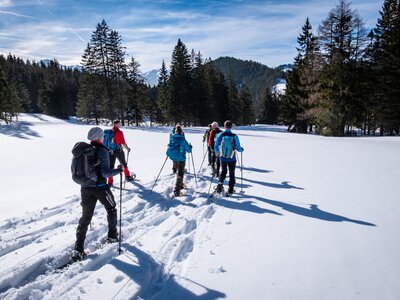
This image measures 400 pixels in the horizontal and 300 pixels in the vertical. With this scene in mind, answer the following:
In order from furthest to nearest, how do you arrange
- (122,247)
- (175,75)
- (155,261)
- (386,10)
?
(175,75) → (386,10) → (122,247) → (155,261)

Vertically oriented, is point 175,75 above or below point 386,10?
below

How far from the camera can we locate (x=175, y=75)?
46750 millimetres

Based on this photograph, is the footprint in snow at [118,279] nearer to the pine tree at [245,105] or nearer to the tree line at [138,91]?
the tree line at [138,91]

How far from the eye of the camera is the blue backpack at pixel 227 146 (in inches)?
316

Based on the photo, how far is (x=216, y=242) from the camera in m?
5.16

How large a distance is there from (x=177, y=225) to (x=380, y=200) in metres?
5.64

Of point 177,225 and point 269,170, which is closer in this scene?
point 177,225

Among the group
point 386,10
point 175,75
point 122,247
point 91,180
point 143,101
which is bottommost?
point 122,247

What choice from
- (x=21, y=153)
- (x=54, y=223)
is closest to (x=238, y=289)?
(x=54, y=223)

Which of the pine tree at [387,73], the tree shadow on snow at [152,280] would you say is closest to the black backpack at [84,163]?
the tree shadow on snow at [152,280]

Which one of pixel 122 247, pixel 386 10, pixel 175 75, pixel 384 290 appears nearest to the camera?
pixel 384 290

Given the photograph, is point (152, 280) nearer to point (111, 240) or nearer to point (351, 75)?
point (111, 240)

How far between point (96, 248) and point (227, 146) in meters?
4.52

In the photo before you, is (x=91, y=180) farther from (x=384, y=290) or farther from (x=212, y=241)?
(x=384, y=290)
